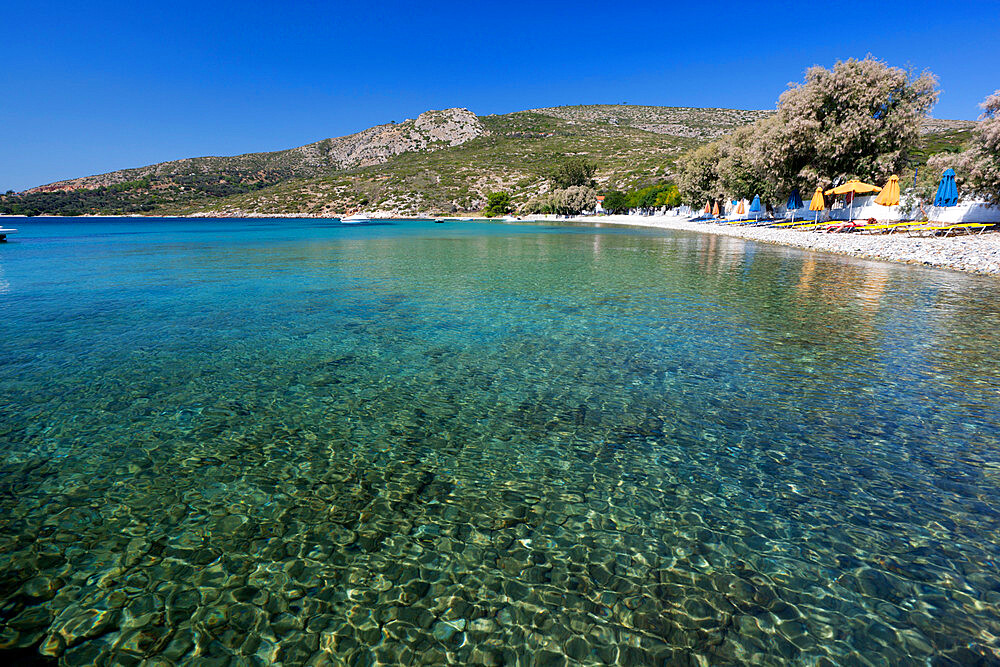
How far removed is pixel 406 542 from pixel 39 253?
49.1 meters

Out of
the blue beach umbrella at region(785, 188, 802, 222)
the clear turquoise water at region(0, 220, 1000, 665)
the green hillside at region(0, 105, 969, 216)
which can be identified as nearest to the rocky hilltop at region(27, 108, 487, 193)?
the green hillside at region(0, 105, 969, 216)

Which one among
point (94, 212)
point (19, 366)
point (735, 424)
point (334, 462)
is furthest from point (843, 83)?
point (94, 212)

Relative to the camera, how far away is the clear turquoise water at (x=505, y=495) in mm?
3574

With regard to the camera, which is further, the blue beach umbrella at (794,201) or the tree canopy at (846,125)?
the blue beach umbrella at (794,201)

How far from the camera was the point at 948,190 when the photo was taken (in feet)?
Result: 100

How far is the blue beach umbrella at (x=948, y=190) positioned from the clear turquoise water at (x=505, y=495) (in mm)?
27178

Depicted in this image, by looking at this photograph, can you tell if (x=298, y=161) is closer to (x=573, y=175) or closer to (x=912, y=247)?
(x=573, y=175)

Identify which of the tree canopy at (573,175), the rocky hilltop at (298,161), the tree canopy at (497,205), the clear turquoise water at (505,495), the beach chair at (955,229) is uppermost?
the rocky hilltop at (298,161)

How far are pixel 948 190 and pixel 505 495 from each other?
39.7m

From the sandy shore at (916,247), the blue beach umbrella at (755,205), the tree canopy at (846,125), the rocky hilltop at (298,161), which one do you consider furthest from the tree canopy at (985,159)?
the rocky hilltop at (298,161)

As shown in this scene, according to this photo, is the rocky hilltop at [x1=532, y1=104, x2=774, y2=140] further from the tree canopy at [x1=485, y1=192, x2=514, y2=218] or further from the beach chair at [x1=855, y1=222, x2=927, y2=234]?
the beach chair at [x1=855, y1=222, x2=927, y2=234]

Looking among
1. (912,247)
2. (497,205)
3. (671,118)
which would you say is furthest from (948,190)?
(671,118)

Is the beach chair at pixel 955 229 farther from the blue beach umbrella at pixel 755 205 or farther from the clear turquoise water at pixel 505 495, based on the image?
the blue beach umbrella at pixel 755 205

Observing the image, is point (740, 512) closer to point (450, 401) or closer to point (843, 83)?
point (450, 401)
